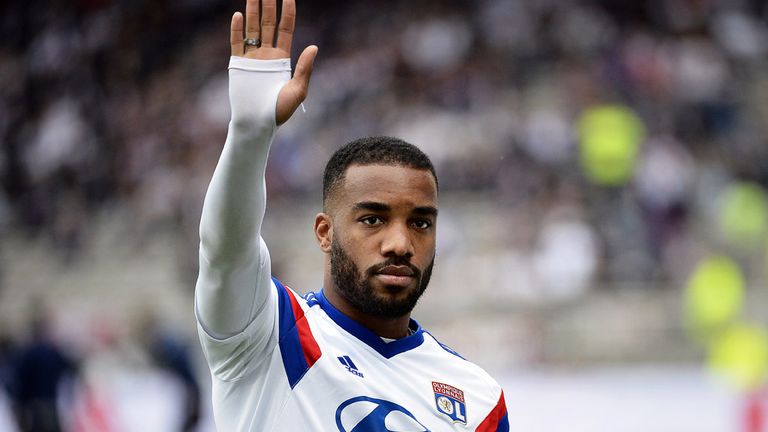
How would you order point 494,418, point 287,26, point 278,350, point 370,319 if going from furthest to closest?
point 494,418, point 370,319, point 278,350, point 287,26

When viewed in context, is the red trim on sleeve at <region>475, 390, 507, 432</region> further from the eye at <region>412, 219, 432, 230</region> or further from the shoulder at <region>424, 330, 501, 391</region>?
the eye at <region>412, 219, 432, 230</region>

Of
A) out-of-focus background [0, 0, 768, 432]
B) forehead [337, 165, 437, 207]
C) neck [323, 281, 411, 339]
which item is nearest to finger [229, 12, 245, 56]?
forehead [337, 165, 437, 207]

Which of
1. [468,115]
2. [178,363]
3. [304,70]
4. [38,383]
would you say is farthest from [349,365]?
[468,115]

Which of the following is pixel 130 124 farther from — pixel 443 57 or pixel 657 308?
pixel 657 308

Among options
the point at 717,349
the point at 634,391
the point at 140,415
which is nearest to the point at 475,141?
the point at 717,349

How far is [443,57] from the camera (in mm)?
19266

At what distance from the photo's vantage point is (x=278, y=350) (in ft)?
10.3

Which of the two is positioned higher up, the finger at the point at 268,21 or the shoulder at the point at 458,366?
the finger at the point at 268,21

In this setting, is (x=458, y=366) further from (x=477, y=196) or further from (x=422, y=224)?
(x=477, y=196)

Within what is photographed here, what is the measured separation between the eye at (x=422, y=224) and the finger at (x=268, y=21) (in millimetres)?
675

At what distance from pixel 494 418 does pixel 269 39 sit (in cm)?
131

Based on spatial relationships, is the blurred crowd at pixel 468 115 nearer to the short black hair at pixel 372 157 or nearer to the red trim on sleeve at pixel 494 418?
the red trim on sleeve at pixel 494 418

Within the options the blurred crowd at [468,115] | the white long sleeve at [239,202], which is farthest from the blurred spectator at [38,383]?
the white long sleeve at [239,202]

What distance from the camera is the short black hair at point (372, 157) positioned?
3.32 metres
